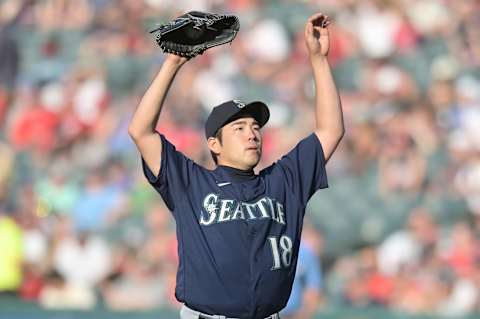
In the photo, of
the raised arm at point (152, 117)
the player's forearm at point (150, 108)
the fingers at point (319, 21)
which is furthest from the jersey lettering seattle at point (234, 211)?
the fingers at point (319, 21)

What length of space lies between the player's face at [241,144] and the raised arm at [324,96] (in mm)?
302

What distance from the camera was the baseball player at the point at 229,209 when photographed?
3.63m

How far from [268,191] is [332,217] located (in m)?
4.50

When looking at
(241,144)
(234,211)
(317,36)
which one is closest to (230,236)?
(234,211)

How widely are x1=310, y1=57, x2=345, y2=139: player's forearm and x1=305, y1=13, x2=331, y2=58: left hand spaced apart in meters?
0.04

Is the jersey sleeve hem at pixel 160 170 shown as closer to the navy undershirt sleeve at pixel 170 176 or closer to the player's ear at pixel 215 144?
the navy undershirt sleeve at pixel 170 176

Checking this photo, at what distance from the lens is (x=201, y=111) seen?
28.9ft

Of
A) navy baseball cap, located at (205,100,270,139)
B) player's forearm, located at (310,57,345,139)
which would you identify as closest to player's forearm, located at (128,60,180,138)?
navy baseball cap, located at (205,100,270,139)

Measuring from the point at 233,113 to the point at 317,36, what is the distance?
0.59 m

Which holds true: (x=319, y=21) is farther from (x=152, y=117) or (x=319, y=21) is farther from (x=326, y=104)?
(x=152, y=117)

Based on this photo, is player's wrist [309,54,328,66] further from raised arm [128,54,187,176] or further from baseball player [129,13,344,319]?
raised arm [128,54,187,176]

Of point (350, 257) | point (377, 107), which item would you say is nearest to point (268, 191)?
point (350, 257)

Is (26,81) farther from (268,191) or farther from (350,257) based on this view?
(268,191)

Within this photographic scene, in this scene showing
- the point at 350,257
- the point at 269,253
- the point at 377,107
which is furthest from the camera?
the point at 377,107
